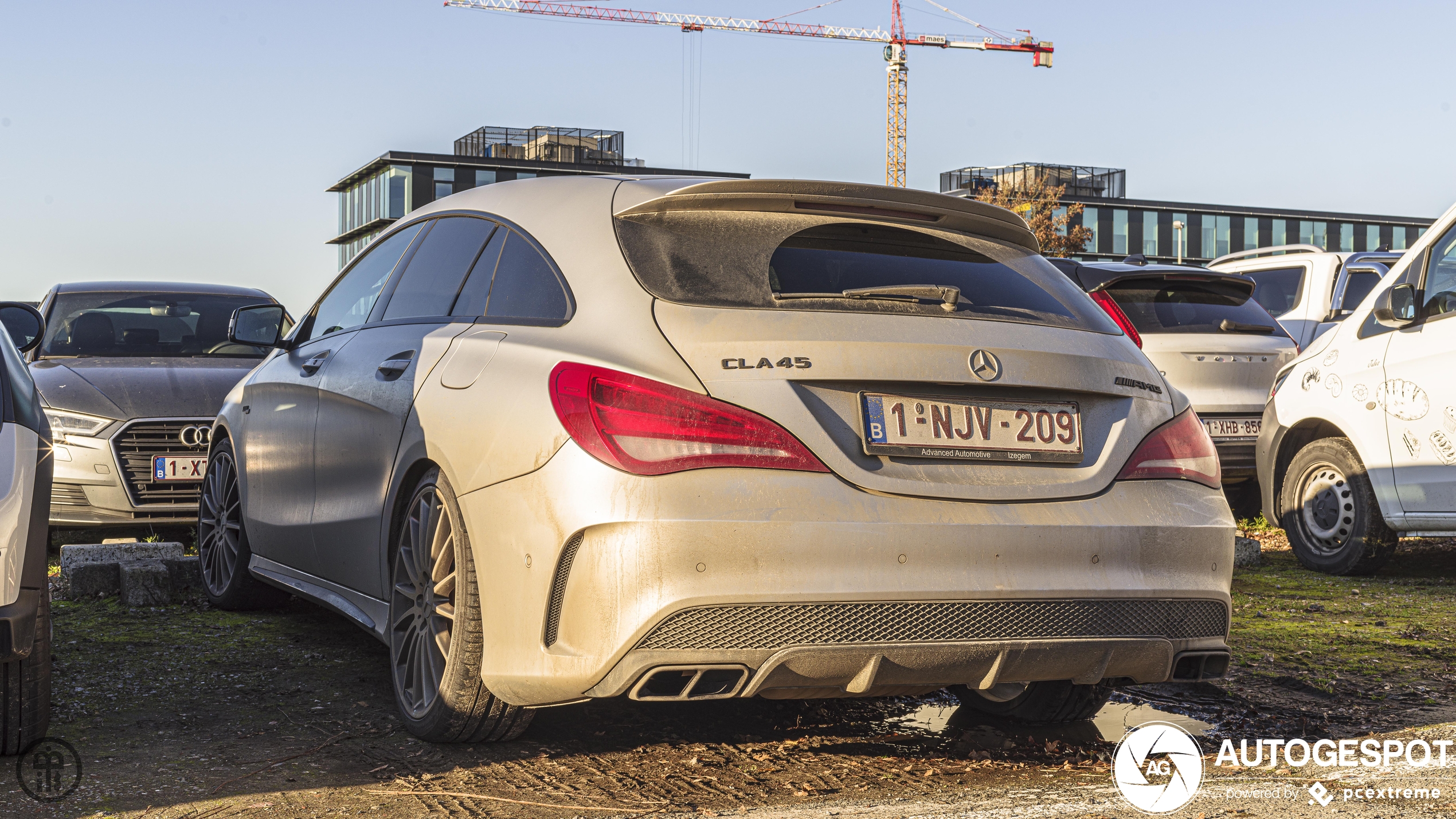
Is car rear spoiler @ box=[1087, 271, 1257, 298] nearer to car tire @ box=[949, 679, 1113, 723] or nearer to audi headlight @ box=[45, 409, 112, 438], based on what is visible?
car tire @ box=[949, 679, 1113, 723]

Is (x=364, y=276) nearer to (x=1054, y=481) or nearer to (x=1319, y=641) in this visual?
(x=1054, y=481)

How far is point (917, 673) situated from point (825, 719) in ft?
3.83

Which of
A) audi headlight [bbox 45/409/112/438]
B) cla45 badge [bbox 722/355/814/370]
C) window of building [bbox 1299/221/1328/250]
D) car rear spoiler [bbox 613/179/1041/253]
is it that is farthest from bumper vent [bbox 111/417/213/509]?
window of building [bbox 1299/221/1328/250]

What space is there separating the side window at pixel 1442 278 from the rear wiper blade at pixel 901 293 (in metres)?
4.44

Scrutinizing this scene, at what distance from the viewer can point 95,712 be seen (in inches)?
171

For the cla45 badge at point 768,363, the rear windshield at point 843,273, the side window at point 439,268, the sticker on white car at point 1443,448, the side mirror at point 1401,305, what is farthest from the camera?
the side mirror at point 1401,305

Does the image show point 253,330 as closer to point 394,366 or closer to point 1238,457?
point 394,366

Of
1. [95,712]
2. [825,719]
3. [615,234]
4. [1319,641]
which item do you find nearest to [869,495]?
[615,234]

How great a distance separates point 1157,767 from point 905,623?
40.7 inches

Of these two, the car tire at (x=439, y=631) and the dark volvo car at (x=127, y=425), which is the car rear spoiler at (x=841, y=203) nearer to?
the car tire at (x=439, y=631)

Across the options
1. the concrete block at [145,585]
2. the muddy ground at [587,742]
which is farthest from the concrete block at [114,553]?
the muddy ground at [587,742]

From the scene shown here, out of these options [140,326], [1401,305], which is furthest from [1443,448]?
[140,326]

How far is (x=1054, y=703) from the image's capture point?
4.33 metres

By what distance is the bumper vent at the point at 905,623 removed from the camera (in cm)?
317
